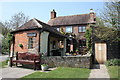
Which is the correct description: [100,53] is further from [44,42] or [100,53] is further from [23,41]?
[23,41]

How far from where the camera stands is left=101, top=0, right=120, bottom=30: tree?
27.2 ft

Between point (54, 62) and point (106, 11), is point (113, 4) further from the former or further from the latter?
point (54, 62)

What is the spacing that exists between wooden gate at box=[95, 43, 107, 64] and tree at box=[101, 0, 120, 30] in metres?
3.30

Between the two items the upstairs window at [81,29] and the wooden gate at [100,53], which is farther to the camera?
the upstairs window at [81,29]

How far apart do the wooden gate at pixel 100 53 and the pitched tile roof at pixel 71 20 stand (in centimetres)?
1089

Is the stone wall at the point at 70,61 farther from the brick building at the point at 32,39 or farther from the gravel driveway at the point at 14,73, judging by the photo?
the gravel driveway at the point at 14,73

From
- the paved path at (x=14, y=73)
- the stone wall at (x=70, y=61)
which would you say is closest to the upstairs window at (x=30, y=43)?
the stone wall at (x=70, y=61)

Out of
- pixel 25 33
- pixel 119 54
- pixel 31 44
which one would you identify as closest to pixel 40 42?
pixel 31 44

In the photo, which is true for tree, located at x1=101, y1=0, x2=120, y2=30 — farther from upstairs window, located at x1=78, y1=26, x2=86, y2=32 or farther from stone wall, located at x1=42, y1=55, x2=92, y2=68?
upstairs window, located at x1=78, y1=26, x2=86, y2=32

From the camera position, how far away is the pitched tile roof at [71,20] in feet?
75.3

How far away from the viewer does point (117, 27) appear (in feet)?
29.0

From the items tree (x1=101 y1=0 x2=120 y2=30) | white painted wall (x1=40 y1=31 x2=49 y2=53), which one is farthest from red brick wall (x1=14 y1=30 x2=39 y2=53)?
tree (x1=101 y1=0 x2=120 y2=30)

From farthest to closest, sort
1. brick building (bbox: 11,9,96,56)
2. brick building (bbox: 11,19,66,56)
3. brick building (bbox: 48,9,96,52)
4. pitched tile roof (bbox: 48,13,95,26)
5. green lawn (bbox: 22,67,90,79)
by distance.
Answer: pitched tile roof (bbox: 48,13,95,26)
brick building (bbox: 48,9,96,52)
brick building (bbox: 11,9,96,56)
brick building (bbox: 11,19,66,56)
green lawn (bbox: 22,67,90,79)

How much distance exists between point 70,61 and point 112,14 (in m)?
5.06
